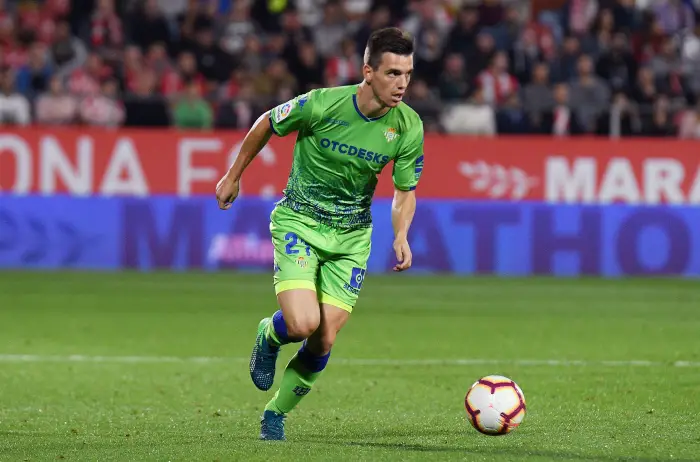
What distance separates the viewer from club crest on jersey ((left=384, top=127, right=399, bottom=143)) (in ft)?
23.7

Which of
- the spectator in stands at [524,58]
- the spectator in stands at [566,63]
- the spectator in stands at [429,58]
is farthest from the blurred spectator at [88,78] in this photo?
the spectator in stands at [566,63]

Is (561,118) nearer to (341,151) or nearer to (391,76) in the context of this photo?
(341,151)

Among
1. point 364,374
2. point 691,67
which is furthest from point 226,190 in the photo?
point 691,67

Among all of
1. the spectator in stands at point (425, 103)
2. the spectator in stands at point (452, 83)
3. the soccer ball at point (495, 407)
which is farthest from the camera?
the spectator in stands at point (452, 83)

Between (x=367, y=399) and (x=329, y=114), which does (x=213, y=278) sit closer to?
(x=367, y=399)

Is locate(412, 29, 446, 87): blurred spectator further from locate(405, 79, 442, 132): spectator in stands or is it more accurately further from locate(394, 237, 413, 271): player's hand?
locate(394, 237, 413, 271): player's hand

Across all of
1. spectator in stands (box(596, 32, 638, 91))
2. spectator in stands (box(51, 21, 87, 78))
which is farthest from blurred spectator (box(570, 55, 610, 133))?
spectator in stands (box(51, 21, 87, 78))

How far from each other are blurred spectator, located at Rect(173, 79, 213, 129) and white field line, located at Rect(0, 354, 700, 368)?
31.7ft

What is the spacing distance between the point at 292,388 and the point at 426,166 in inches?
541

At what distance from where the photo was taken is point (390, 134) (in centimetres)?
724

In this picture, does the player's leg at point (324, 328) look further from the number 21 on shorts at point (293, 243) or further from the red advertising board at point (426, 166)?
the red advertising board at point (426, 166)

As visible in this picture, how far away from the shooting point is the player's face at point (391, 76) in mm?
6934

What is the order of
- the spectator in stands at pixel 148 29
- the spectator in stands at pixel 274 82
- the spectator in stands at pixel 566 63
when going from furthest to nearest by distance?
the spectator in stands at pixel 566 63 → the spectator in stands at pixel 148 29 → the spectator in stands at pixel 274 82

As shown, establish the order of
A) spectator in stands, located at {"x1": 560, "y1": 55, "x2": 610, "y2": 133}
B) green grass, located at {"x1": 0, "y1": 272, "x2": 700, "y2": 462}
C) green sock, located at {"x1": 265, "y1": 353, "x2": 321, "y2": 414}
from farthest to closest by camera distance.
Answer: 1. spectator in stands, located at {"x1": 560, "y1": 55, "x2": 610, "y2": 133}
2. green sock, located at {"x1": 265, "y1": 353, "x2": 321, "y2": 414}
3. green grass, located at {"x1": 0, "y1": 272, "x2": 700, "y2": 462}
